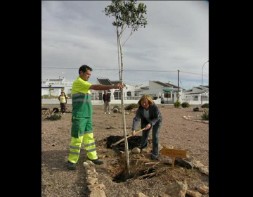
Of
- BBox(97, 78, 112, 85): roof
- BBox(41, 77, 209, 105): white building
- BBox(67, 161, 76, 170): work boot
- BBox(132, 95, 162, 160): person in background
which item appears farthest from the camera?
BBox(41, 77, 209, 105): white building

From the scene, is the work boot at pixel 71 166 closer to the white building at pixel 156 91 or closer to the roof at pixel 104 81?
the roof at pixel 104 81

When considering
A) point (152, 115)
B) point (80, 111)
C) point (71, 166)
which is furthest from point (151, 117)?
point (71, 166)

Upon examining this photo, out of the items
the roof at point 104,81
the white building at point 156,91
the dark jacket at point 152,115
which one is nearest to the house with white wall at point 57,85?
the white building at point 156,91

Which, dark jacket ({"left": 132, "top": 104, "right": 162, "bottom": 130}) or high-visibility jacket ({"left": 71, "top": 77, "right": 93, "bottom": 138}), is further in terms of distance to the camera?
dark jacket ({"left": 132, "top": 104, "right": 162, "bottom": 130})

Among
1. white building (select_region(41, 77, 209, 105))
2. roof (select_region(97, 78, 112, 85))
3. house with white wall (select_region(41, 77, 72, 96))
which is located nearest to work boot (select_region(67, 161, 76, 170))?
roof (select_region(97, 78, 112, 85))

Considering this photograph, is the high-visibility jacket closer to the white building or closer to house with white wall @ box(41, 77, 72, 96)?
the white building

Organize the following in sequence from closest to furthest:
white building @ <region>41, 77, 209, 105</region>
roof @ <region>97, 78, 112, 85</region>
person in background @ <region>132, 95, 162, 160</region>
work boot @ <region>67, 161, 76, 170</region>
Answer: work boot @ <region>67, 161, 76, 170</region>, person in background @ <region>132, 95, 162, 160</region>, roof @ <region>97, 78, 112, 85</region>, white building @ <region>41, 77, 209, 105</region>

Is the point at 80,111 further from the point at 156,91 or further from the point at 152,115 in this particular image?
the point at 156,91

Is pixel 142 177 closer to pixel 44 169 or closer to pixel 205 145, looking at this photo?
pixel 44 169

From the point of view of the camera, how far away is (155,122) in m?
6.03
